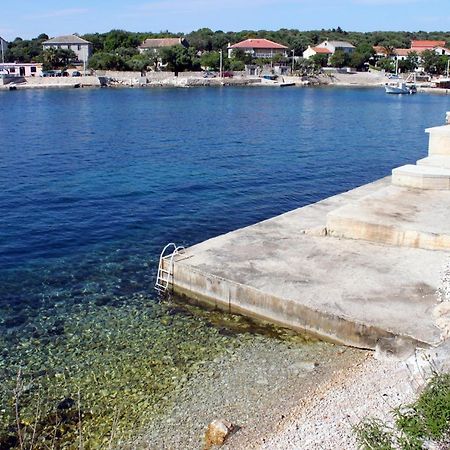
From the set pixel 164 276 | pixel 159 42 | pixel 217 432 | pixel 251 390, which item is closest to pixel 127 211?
pixel 164 276

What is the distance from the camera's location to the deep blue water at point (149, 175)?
22.4 metres

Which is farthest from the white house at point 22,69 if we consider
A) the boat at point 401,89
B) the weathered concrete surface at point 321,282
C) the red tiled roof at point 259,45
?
the weathered concrete surface at point 321,282

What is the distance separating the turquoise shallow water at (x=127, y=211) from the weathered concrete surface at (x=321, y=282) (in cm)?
107

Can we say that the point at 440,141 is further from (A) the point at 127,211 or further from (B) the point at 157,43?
(B) the point at 157,43

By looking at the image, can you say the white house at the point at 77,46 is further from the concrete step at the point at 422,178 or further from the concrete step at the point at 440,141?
the concrete step at the point at 422,178

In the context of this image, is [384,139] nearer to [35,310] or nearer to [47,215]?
[47,215]

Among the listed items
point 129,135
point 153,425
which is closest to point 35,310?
point 153,425

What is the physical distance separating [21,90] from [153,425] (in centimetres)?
13088

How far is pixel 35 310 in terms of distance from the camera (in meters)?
17.6

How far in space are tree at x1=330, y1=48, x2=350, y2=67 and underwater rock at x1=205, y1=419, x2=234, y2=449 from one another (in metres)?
165

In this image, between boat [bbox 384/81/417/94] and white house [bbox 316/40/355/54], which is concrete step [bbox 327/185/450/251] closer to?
boat [bbox 384/81/417/94]

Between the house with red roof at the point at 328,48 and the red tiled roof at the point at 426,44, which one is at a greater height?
the red tiled roof at the point at 426,44

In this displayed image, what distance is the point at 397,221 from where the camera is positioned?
20.2 meters

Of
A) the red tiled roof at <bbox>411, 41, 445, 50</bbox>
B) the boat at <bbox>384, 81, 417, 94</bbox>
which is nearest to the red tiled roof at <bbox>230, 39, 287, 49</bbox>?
the red tiled roof at <bbox>411, 41, 445, 50</bbox>
